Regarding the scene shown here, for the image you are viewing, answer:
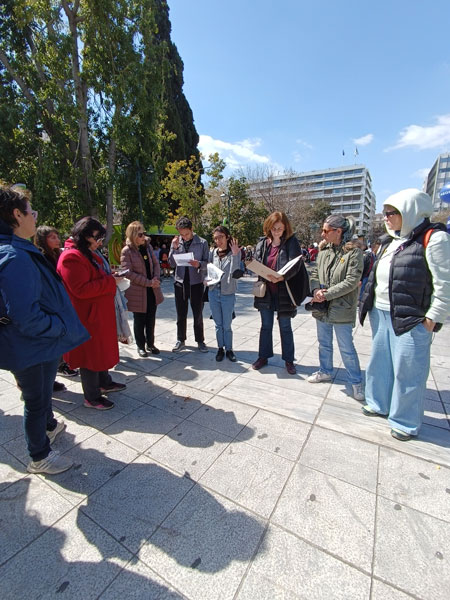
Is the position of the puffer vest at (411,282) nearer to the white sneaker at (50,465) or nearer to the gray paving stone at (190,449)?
the gray paving stone at (190,449)

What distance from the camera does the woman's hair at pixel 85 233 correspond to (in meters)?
2.55

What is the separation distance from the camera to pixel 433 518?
5.51 feet

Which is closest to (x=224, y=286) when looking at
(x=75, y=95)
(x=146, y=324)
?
(x=146, y=324)

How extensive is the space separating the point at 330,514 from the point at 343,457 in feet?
1.81

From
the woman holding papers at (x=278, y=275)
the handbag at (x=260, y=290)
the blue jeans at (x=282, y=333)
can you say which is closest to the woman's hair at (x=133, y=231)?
the woman holding papers at (x=278, y=275)

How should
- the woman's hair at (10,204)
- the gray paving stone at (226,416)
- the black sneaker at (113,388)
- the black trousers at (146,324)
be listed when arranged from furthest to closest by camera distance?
the black trousers at (146,324) < the black sneaker at (113,388) < the gray paving stone at (226,416) < the woman's hair at (10,204)

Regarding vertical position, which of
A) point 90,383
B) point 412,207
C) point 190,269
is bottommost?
point 90,383

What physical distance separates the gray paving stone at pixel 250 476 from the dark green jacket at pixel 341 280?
1594 millimetres

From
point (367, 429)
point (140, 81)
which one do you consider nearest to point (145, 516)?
point (367, 429)

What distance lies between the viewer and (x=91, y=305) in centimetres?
268

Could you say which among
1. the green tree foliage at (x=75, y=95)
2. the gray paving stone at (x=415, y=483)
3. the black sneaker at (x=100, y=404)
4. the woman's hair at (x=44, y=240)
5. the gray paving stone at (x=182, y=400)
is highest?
the green tree foliage at (x=75, y=95)

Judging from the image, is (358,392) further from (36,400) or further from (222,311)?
(36,400)

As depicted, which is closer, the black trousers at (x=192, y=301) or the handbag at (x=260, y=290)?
the handbag at (x=260, y=290)

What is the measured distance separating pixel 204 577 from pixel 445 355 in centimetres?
465
